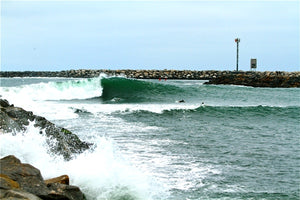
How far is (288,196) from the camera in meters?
6.83

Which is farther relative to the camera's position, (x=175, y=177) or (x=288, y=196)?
(x=175, y=177)

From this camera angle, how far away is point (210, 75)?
6269cm

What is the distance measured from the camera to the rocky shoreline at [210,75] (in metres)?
46.8

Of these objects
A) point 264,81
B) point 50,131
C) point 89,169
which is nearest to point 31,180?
point 89,169

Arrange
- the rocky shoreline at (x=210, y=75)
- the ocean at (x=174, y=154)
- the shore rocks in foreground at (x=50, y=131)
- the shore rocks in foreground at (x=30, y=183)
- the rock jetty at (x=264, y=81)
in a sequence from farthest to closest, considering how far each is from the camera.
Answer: the rocky shoreline at (x=210, y=75)
the rock jetty at (x=264, y=81)
the shore rocks in foreground at (x=50, y=131)
the ocean at (x=174, y=154)
the shore rocks in foreground at (x=30, y=183)

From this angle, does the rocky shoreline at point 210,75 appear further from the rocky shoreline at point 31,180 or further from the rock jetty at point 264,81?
the rocky shoreline at point 31,180

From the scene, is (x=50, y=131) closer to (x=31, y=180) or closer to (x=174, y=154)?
(x=174, y=154)

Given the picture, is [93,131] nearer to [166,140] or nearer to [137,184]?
[166,140]

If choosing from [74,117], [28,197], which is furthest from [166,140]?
[28,197]

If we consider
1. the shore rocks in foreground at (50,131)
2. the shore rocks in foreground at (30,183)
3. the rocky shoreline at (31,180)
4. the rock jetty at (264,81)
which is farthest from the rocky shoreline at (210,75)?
the shore rocks in foreground at (30,183)

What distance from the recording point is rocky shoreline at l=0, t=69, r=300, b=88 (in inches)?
1841

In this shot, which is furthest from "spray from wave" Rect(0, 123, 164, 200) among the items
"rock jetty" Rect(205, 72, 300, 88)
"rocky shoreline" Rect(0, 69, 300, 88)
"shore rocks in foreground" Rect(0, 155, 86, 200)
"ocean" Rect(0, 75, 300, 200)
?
"rocky shoreline" Rect(0, 69, 300, 88)

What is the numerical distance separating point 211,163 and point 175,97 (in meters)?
20.8

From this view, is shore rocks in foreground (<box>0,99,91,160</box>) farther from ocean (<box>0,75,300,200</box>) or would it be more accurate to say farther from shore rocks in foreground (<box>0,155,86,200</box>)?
shore rocks in foreground (<box>0,155,86,200</box>)
